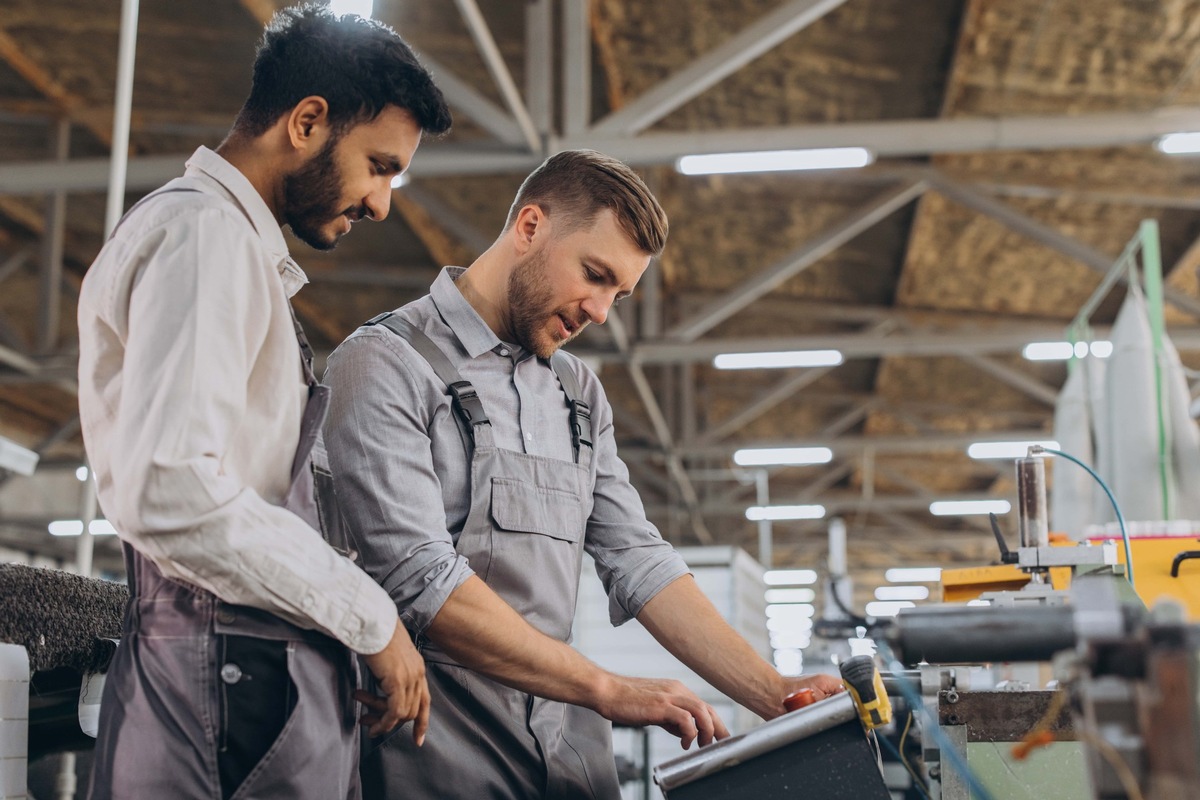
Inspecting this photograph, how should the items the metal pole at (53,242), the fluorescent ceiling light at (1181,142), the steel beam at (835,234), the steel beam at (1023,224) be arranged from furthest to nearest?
the metal pole at (53,242) → the steel beam at (835,234) → the steel beam at (1023,224) → the fluorescent ceiling light at (1181,142)

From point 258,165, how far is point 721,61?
4203 millimetres

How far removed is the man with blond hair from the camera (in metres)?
1.72

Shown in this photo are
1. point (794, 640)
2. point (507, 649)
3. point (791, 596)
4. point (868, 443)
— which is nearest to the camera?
point (507, 649)

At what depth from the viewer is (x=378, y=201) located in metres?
1.63

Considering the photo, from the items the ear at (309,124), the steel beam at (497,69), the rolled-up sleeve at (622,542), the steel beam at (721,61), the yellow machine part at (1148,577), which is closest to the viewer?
the ear at (309,124)

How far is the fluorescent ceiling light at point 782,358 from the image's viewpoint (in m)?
9.47

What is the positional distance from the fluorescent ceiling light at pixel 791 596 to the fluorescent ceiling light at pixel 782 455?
1062 cm

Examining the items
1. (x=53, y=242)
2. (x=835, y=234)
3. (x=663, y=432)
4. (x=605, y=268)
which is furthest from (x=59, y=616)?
(x=663, y=432)

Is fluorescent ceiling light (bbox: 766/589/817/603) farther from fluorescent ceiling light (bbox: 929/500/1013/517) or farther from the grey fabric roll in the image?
the grey fabric roll

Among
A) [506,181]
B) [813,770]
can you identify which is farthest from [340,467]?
[506,181]

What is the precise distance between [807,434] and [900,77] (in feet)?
24.7

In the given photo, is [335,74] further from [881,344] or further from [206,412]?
[881,344]

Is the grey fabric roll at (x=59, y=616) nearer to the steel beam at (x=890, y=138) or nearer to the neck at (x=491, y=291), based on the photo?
the neck at (x=491, y=291)

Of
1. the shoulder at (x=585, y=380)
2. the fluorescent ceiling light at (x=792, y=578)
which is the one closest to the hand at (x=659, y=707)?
the shoulder at (x=585, y=380)
